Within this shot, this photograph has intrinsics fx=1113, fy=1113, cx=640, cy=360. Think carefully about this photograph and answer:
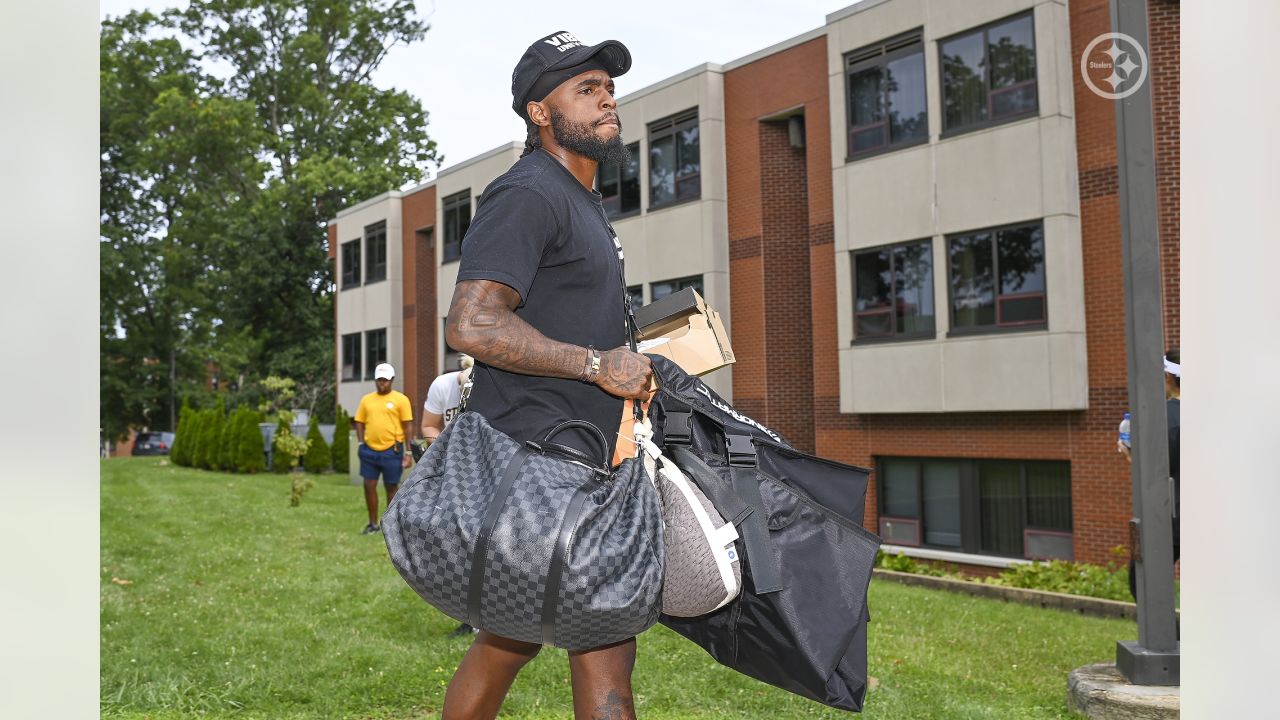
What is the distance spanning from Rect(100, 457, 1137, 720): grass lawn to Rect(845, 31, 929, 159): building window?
8569 mm

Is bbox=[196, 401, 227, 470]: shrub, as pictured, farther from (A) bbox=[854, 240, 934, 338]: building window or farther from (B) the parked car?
(B) the parked car

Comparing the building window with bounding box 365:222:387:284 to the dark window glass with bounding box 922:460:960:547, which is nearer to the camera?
the dark window glass with bounding box 922:460:960:547

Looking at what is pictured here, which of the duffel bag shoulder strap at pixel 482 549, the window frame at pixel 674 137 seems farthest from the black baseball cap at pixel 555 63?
the window frame at pixel 674 137

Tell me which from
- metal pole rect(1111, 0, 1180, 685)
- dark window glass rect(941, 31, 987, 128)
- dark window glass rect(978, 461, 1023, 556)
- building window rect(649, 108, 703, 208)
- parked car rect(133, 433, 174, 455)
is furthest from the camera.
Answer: parked car rect(133, 433, 174, 455)

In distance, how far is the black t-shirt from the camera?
2.72 meters

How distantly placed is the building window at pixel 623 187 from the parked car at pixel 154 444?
3652cm

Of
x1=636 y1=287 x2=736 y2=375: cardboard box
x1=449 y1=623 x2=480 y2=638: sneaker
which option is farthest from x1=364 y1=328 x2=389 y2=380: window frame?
x1=636 y1=287 x2=736 y2=375: cardboard box

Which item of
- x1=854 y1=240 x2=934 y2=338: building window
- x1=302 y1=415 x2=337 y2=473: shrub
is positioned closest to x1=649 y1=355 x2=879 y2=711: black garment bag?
x1=854 y1=240 x2=934 y2=338: building window

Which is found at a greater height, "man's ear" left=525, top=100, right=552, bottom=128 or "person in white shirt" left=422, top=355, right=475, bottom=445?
"man's ear" left=525, top=100, right=552, bottom=128

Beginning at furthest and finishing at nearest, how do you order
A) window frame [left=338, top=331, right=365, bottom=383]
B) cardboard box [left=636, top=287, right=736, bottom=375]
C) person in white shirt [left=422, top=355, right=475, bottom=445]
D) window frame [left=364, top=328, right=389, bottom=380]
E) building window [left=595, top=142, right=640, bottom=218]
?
window frame [left=338, top=331, right=365, bottom=383] < window frame [left=364, top=328, right=389, bottom=380] < building window [left=595, top=142, right=640, bottom=218] < person in white shirt [left=422, top=355, right=475, bottom=445] < cardboard box [left=636, top=287, right=736, bottom=375]

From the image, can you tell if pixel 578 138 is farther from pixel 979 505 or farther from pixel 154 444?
pixel 154 444

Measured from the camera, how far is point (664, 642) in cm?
713

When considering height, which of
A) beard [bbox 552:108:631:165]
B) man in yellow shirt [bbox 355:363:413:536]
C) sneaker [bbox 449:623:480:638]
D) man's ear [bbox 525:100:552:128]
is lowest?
sneaker [bbox 449:623:480:638]
